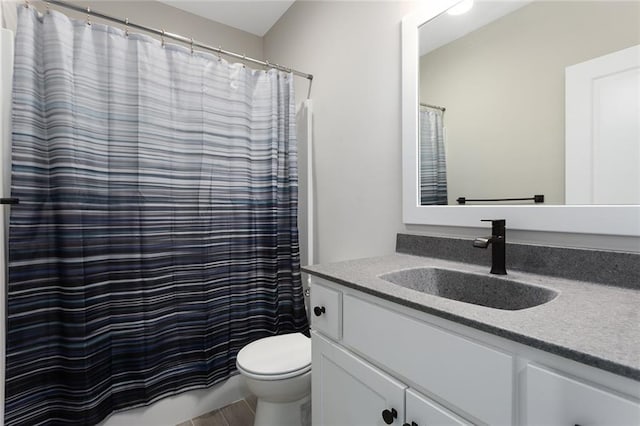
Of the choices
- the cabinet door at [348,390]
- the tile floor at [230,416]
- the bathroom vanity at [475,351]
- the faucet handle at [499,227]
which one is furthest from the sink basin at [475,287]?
the tile floor at [230,416]

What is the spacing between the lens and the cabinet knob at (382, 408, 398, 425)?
31.6 inches

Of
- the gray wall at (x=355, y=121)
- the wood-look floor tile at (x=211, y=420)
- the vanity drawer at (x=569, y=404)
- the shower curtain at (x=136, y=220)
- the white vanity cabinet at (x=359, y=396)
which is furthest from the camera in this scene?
the wood-look floor tile at (x=211, y=420)

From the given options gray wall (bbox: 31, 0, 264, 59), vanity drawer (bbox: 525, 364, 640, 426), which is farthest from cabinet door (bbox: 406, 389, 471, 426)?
gray wall (bbox: 31, 0, 264, 59)

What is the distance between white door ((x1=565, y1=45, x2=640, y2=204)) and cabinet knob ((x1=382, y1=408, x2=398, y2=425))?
2.66 feet

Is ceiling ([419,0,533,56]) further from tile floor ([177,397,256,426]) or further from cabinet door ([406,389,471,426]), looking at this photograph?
tile floor ([177,397,256,426])

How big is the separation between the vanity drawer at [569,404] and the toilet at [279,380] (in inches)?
39.2

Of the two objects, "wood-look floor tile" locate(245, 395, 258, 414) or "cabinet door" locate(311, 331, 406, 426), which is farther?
"wood-look floor tile" locate(245, 395, 258, 414)

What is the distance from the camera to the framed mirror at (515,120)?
88cm

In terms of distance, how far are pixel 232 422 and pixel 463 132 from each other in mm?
1862

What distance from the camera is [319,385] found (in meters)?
1.12

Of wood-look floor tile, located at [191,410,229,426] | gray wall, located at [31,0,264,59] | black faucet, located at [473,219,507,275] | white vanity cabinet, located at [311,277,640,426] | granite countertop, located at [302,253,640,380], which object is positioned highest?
gray wall, located at [31,0,264,59]

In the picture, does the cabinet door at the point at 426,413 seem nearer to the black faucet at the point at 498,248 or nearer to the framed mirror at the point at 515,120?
the black faucet at the point at 498,248

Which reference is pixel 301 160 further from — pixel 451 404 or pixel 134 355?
pixel 451 404

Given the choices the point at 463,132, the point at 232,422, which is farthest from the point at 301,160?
the point at 232,422
